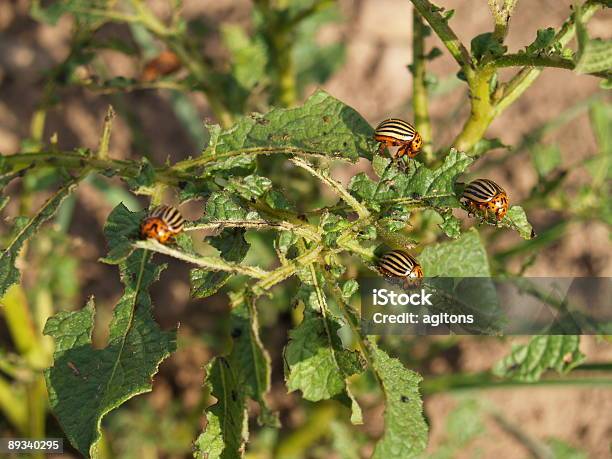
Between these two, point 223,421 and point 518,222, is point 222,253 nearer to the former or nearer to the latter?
point 223,421

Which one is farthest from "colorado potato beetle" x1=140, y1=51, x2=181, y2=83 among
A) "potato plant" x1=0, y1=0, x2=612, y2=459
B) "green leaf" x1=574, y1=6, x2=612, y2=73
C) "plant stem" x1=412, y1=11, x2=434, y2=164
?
"green leaf" x1=574, y1=6, x2=612, y2=73

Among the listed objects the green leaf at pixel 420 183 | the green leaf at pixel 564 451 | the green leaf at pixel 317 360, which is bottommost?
the green leaf at pixel 317 360

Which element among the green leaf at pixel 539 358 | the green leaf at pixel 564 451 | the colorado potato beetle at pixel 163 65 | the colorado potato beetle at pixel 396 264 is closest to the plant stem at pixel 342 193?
the colorado potato beetle at pixel 396 264

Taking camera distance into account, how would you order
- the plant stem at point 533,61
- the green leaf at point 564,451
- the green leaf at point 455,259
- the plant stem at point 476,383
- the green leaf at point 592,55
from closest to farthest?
1. the green leaf at point 592,55
2. the plant stem at point 533,61
3. the green leaf at point 455,259
4. the plant stem at point 476,383
5. the green leaf at point 564,451

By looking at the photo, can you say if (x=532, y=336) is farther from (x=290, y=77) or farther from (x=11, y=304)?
(x=11, y=304)

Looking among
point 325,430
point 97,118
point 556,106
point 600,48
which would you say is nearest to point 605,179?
point 556,106

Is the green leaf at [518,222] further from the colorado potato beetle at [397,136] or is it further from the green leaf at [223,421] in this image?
the green leaf at [223,421]
